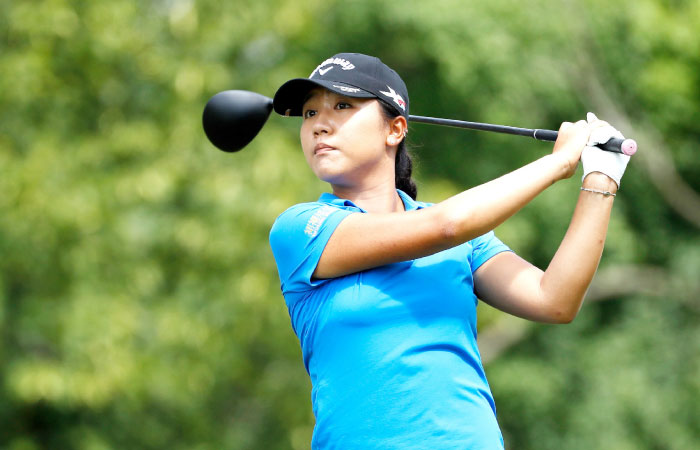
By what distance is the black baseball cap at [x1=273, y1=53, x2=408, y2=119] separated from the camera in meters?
2.63

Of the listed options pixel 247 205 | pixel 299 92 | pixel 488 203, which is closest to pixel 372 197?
pixel 299 92

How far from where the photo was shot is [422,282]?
2.45 m

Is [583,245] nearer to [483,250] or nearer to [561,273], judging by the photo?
[561,273]

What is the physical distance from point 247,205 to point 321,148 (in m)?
6.17

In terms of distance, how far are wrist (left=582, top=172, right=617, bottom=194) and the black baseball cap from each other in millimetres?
532

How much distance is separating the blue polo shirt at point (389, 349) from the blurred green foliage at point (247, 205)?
6124 mm

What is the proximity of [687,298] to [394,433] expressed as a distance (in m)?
9.80

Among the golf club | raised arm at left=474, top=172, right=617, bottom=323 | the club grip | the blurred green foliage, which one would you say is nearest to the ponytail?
raised arm at left=474, top=172, right=617, bottom=323

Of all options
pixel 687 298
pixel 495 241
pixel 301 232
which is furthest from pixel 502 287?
pixel 687 298

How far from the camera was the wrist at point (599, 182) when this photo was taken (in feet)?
8.05

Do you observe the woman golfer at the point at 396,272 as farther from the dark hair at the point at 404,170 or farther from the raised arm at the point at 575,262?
the dark hair at the point at 404,170

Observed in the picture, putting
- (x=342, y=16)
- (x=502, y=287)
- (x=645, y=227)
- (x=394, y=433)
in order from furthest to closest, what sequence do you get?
(x=645, y=227), (x=342, y=16), (x=502, y=287), (x=394, y=433)

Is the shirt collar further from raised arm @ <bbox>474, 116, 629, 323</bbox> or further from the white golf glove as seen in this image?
the white golf glove

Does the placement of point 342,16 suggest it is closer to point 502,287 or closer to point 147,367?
point 147,367
